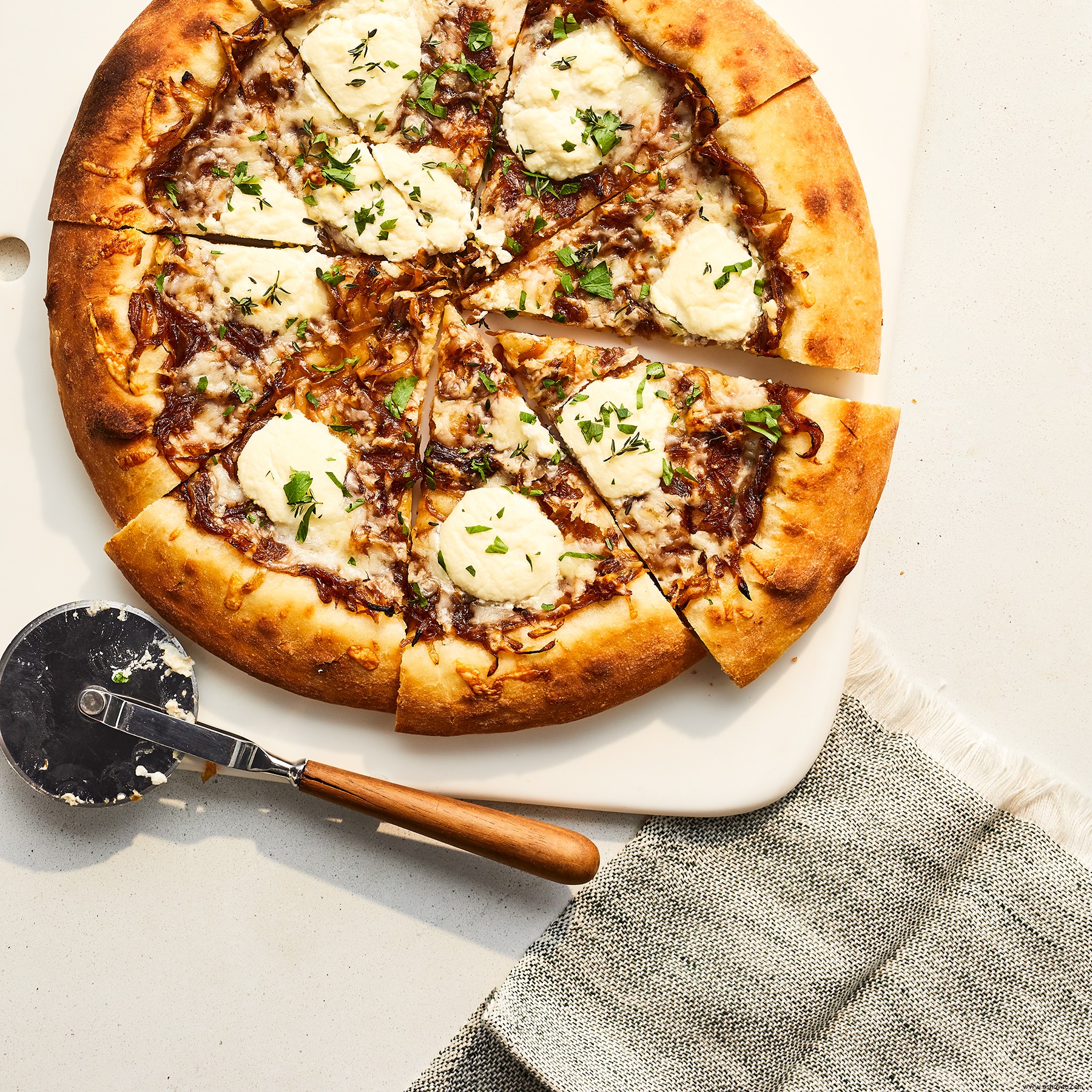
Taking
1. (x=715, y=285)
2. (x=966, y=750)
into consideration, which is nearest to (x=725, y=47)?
(x=715, y=285)

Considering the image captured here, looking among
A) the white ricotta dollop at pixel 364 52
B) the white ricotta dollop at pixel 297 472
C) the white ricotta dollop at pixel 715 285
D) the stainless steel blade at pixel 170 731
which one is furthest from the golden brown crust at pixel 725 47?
the stainless steel blade at pixel 170 731

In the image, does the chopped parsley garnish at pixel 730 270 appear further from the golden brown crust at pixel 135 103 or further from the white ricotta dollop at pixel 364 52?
the golden brown crust at pixel 135 103

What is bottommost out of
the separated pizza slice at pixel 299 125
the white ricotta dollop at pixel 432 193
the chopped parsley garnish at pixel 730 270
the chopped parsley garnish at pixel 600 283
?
the chopped parsley garnish at pixel 730 270

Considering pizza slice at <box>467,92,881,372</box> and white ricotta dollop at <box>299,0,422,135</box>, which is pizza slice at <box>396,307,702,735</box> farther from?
white ricotta dollop at <box>299,0,422,135</box>

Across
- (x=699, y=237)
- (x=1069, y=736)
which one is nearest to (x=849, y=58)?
(x=699, y=237)

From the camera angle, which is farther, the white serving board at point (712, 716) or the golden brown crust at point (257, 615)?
the white serving board at point (712, 716)

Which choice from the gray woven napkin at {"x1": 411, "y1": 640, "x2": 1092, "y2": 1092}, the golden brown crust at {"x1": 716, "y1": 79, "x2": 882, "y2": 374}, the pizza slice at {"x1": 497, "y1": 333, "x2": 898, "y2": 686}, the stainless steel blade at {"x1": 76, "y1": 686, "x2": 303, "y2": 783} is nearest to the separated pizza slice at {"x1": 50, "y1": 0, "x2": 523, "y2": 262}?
the pizza slice at {"x1": 497, "y1": 333, "x2": 898, "y2": 686}

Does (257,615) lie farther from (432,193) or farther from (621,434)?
(432,193)
